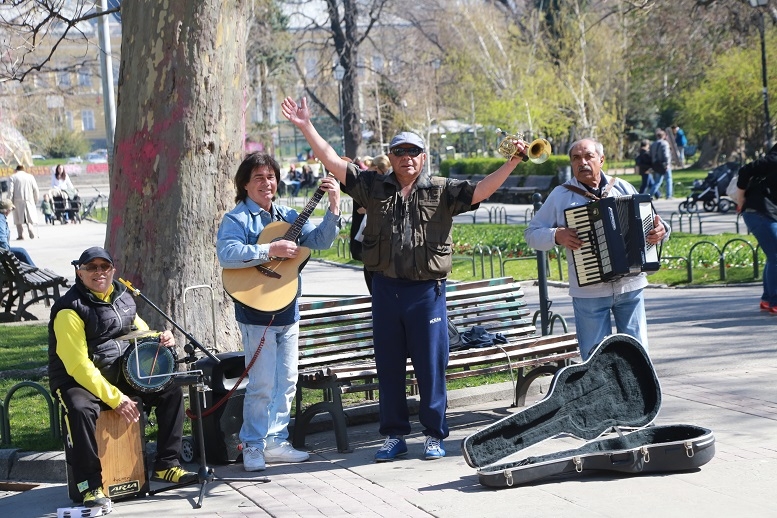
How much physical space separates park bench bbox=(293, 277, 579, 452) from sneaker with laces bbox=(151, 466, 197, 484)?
98cm

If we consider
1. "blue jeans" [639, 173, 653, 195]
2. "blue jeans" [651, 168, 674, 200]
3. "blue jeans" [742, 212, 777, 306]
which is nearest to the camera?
"blue jeans" [742, 212, 777, 306]

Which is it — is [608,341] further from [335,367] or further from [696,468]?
[335,367]

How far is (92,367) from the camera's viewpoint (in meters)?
6.54

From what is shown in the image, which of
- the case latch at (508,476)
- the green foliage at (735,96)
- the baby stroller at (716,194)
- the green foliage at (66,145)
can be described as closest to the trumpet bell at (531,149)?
the case latch at (508,476)

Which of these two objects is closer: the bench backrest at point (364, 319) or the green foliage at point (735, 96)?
the bench backrest at point (364, 319)

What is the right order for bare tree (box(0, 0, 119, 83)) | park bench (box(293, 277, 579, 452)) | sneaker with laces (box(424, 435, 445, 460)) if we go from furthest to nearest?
bare tree (box(0, 0, 119, 83)) → park bench (box(293, 277, 579, 452)) → sneaker with laces (box(424, 435, 445, 460))

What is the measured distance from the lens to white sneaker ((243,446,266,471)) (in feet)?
23.6

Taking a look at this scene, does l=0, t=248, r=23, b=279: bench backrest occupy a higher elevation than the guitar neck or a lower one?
lower

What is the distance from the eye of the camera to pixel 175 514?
639cm

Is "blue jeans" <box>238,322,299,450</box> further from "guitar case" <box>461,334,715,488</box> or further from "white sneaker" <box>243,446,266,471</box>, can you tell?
"guitar case" <box>461,334,715,488</box>

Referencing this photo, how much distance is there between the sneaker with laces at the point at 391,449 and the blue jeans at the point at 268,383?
67 centimetres

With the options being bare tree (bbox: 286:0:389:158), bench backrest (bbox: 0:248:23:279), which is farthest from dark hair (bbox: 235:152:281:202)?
bare tree (bbox: 286:0:389:158)

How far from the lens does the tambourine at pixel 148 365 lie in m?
6.67

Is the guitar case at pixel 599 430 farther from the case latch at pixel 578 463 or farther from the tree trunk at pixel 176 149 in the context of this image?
the tree trunk at pixel 176 149
